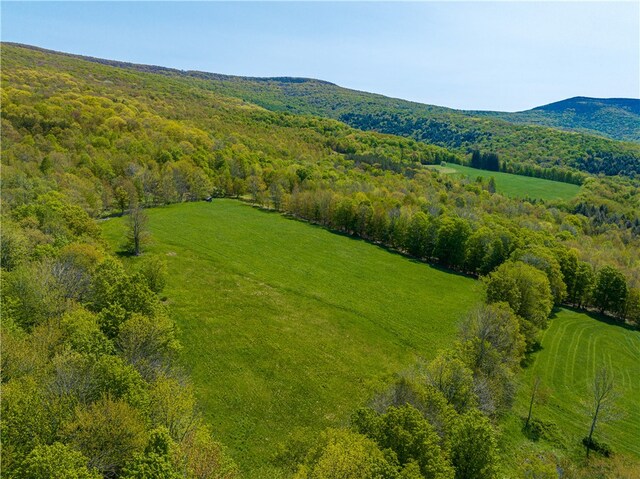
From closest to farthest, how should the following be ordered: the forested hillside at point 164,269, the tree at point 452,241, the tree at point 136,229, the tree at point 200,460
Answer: the tree at point 200,460
the forested hillside at point 164,269
the tree at point 136,229
the tree at point 452,241

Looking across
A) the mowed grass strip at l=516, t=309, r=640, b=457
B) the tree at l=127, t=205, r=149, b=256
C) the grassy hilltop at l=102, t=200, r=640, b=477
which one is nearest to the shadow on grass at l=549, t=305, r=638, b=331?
the mowed grass strip at l=516, t=309, r=640, b=457

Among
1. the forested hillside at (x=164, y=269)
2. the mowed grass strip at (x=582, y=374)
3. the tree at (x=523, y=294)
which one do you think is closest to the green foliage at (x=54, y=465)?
the forested hillside at (x=164, y=269)

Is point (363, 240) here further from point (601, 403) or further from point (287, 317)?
point (601, 403)

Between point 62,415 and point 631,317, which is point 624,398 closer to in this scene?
point 631,317

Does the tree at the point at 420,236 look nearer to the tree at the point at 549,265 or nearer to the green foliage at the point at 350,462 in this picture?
the tree at the point at 549,265

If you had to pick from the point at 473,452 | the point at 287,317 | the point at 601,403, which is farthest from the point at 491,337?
the point at 287,317
